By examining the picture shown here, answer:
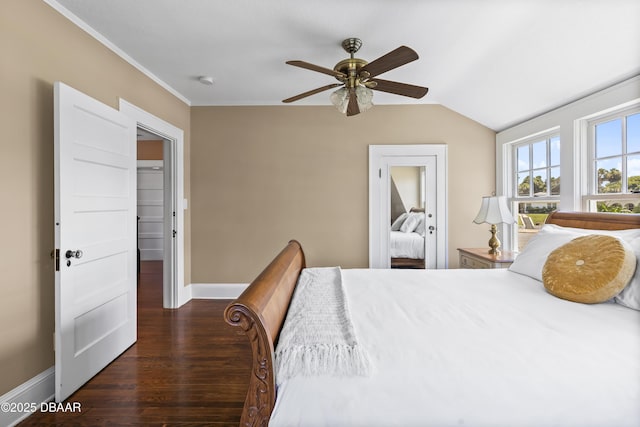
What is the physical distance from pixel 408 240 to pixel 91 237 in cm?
330

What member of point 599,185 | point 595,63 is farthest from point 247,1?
point 599,185

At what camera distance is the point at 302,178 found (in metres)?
3.77

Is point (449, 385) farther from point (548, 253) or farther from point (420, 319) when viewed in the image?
point (548, 253)

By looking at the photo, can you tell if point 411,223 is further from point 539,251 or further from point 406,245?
point 539,251

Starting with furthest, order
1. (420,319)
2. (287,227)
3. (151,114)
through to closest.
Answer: (287,227) → (151,114) → (420,319)

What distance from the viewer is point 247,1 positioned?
1.92 meters

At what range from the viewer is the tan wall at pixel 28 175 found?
164 centimetres

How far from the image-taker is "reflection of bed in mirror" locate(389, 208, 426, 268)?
3.76m

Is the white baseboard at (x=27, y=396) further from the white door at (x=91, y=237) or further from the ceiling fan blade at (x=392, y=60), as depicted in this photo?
the ceiling fan blade at (x=392, y=60)

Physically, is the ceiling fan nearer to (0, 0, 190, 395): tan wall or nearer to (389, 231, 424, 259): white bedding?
(0, 0, 190, 395): tan wall

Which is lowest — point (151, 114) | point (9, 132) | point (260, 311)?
point (260, 311)

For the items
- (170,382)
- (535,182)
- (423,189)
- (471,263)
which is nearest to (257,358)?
(170,382)

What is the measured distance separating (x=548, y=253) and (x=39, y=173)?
3.33 metres

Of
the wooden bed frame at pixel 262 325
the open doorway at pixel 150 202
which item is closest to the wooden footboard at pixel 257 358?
the wooden bed frame at pixel 262 325
